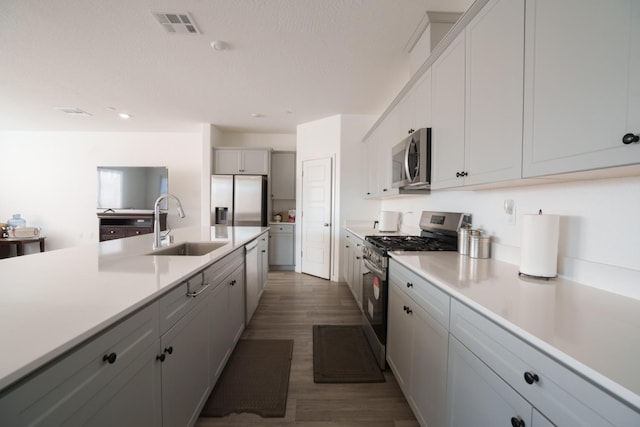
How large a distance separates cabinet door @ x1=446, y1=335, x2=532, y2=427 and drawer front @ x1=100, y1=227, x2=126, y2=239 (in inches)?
234

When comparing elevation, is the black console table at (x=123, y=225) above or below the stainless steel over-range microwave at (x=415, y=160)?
below

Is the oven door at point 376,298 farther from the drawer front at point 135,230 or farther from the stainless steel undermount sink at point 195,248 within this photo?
the drawer front at point 135,230

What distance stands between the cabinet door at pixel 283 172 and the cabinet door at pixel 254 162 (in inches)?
9.2

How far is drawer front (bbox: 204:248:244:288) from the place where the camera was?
1.49 m

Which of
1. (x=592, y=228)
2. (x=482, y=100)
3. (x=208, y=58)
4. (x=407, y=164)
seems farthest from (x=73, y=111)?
(x=592, y=228)

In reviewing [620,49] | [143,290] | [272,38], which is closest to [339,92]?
[272,38]

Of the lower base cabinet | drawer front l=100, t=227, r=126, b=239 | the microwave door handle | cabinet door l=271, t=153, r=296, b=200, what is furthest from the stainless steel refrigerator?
the microwave door handle

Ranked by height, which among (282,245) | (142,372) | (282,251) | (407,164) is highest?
(407,164)

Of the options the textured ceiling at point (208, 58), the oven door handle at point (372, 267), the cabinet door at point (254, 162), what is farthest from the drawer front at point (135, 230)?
the oven door handle at point (372, 267)

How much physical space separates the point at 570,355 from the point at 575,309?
37 centimetres

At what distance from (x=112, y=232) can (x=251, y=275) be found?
4.13 metres

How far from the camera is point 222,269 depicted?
1.74 meters

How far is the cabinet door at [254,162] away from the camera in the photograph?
503 cm

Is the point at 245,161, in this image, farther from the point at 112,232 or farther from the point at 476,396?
the point at 476,396
